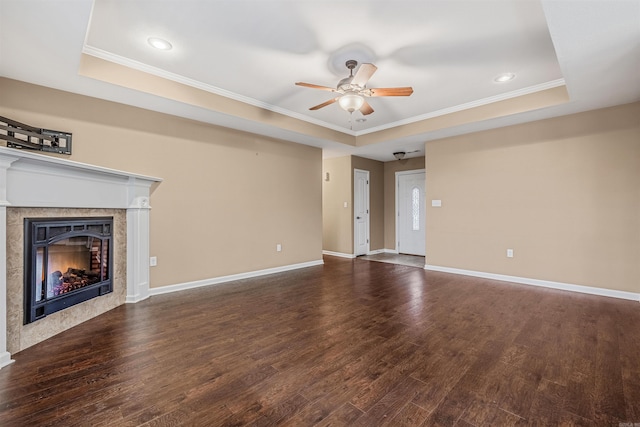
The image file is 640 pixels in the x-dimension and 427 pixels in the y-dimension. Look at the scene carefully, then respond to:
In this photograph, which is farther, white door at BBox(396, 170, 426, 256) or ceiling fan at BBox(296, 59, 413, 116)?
white door at BBox(396, 170, 426, 256)

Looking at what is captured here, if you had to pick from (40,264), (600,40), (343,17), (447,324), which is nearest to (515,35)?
(600,40)

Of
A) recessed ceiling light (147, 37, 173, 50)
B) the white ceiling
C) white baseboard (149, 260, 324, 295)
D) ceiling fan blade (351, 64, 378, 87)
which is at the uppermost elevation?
recessed ceiling light (147, 37, 173, 50)

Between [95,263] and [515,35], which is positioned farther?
[95,263]

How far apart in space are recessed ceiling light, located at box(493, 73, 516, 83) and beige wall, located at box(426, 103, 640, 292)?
122cm

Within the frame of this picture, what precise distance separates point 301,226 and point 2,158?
4.11 m

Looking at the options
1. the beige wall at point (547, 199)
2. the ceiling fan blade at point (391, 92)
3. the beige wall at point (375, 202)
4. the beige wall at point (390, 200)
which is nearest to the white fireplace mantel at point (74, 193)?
the ceiling fan blade at point (391, 92)

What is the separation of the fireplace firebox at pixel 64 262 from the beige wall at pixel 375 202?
5.43m

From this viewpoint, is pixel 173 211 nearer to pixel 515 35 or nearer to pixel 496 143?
pixel 515 35

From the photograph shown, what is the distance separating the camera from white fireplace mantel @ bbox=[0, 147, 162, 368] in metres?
2.03

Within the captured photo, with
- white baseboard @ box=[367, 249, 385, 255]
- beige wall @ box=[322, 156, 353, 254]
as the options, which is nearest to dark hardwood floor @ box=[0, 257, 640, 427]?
beige wall @ box=[322, 156, 353, 254]

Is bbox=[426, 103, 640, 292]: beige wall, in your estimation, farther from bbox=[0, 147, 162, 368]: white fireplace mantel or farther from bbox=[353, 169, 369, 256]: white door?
bbox=[0, 147, 162, 368]: white fireplace mantel

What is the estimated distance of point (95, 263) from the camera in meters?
3.05

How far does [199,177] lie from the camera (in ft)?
13.8

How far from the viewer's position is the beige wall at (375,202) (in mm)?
7262
